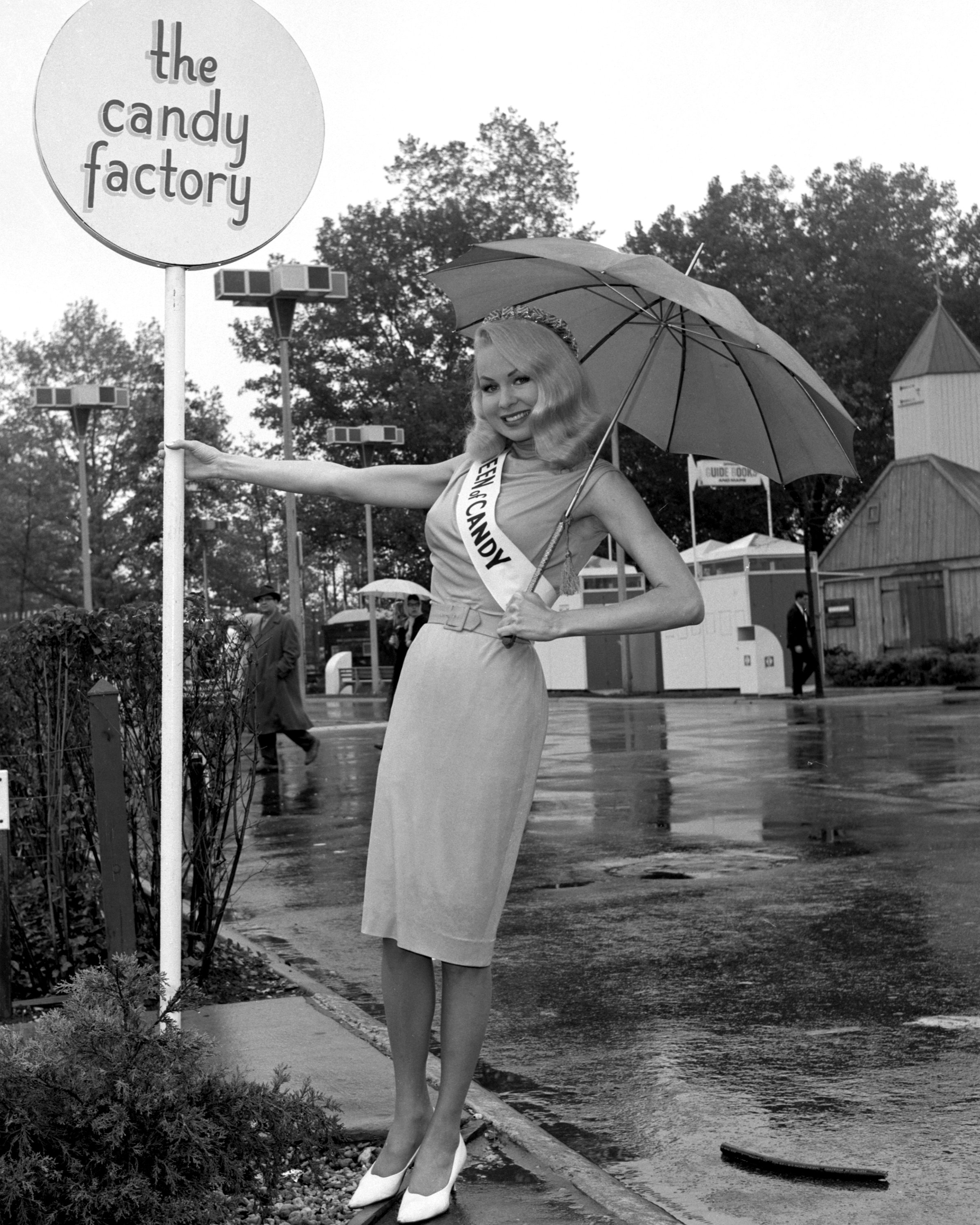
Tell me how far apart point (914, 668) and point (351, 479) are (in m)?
33.2

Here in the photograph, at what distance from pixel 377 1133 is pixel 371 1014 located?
6.42 feet

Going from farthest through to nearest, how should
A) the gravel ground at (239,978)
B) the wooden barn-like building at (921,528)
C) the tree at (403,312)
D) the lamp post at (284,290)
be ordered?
the tree at (403,312) < the wooden barn-like building at (921,528) < the lamp post at (284,290) < the gravel ground at (239,978)

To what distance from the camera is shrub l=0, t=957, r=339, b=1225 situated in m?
3.02

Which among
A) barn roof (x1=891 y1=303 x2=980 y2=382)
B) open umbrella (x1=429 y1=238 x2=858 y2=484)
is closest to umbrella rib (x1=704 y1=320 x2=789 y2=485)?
open umbrella (x1=429 y1=238 x2=858 y2=484)

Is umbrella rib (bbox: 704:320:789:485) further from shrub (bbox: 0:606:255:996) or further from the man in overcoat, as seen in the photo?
the man in overcoat

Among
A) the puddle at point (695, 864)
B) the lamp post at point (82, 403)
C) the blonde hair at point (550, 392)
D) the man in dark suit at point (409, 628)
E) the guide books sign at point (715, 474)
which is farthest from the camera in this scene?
the guide books sign at point (715, 474)

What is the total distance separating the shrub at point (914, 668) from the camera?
114ft

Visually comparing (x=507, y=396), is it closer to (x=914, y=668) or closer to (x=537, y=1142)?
(x=537, y=1142)

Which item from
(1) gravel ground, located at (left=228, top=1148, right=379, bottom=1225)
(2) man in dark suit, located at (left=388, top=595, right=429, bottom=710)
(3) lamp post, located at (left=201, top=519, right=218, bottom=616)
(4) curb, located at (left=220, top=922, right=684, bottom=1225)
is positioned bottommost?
(4) curb, located at (left=220, top=922, right=684, bottom=1225)

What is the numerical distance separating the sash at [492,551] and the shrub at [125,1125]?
1158 mm

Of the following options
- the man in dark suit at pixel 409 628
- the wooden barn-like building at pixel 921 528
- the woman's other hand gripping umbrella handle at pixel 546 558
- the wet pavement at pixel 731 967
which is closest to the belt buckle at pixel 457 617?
the woman's other hand gripping umbrella handle at pixel 546 558

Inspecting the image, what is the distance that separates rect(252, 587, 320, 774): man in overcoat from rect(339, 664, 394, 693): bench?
3293 centimetres

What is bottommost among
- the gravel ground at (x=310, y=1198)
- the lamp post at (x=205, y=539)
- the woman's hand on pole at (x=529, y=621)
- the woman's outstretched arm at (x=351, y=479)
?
the gravel ground at (x=310, y=1198)

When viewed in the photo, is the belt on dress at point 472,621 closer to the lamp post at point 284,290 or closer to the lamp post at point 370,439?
the lamp post at point 284,290
